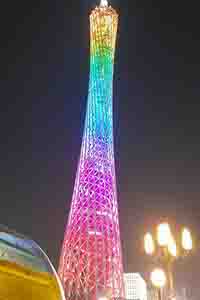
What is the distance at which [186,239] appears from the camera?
6973 mm

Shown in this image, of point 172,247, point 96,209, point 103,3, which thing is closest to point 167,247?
point 172,247

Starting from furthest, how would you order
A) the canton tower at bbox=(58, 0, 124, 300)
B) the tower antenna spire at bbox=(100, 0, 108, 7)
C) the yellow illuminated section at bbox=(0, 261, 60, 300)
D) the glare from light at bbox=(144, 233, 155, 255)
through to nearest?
the tower antenna spire at bbox=(100, 0, 108, 7) < the canton tower at bbox=(58, 0, 124, 300) < the glare from light at bbox=(144, 233, 155, 255) < the yellow illuminated section at bbox=(0, 261, 60, 300)

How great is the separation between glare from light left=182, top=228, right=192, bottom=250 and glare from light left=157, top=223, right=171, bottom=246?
0.28 m

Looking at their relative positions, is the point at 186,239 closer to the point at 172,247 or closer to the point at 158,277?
the point at 172,247

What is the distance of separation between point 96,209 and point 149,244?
1879 centimetres

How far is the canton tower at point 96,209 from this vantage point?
2512 cm

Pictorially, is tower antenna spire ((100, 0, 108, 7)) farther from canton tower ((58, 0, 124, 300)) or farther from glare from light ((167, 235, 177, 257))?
glare from light ((167, 235, 177, 257))

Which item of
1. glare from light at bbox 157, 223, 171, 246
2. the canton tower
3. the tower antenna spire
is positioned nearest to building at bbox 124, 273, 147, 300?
the canton tower

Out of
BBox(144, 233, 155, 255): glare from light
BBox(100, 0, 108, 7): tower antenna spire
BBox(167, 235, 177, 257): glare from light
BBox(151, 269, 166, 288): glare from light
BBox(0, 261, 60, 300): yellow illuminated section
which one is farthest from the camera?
BBox(100, 0, 108, 7): tower antenna spire

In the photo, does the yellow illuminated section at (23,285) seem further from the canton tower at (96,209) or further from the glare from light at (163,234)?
the canton tower at (96,209)

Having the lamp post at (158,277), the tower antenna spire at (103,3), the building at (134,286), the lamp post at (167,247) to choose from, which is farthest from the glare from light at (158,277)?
the building at (134,286)

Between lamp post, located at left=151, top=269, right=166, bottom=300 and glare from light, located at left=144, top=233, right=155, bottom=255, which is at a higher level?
glare from light, located at left=144, top=233, right=155, bottom=255

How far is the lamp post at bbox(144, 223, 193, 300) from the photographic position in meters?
6.87

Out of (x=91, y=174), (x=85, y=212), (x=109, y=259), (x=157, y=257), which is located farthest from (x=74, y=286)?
(x=157, y=257)
